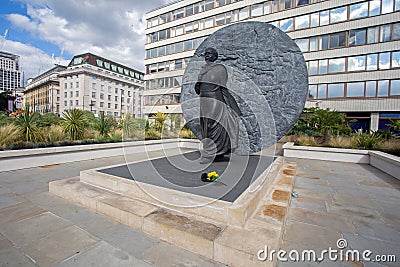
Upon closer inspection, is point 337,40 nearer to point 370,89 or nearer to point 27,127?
point 370,89

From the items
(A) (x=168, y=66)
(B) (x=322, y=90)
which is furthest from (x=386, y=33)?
(A) (x=168, y=66)

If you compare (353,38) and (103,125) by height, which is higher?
(353,38)

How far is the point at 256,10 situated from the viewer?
24.4 meters

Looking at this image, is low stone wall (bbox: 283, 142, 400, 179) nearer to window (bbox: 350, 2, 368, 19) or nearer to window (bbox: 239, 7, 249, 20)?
window (bbox: 350, 2, 368, 19)

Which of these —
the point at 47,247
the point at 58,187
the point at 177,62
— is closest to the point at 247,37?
the point at 58,187

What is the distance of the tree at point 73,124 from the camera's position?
8.18 m

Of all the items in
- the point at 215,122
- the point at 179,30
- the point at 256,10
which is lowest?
the point at 215,122

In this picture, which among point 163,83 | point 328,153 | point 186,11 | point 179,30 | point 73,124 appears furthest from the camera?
point 163,83

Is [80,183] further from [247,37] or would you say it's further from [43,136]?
[247,37]

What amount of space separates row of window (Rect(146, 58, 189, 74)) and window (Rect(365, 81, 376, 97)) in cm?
2192

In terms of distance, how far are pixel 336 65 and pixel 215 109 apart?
22749 mm

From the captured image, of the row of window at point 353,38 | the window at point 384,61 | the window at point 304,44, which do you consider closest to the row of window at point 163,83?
the window at point 304,44

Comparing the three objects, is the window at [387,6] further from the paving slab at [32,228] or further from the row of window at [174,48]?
the paving slab at [32,228]

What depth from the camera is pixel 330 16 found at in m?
20.9
